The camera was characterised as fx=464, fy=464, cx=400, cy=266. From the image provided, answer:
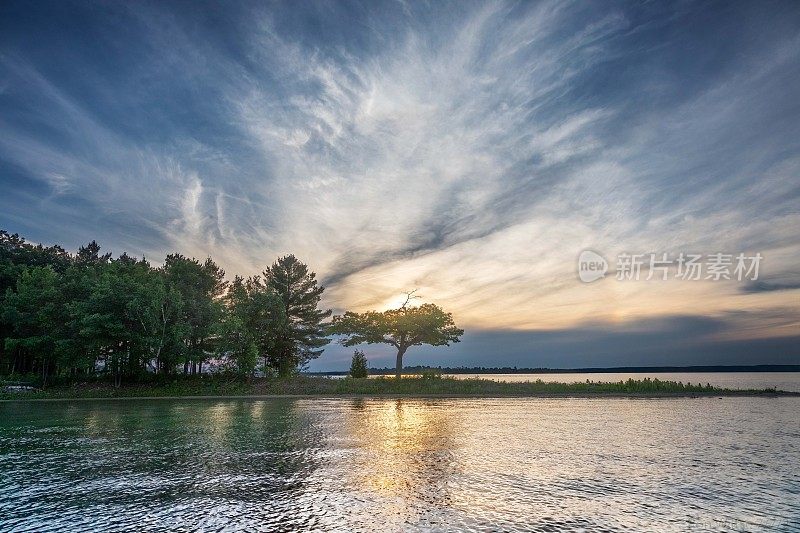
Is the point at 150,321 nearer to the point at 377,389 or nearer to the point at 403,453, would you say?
the point at 377,389

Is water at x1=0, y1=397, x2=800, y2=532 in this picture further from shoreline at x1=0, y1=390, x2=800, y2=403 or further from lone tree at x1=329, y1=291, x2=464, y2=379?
lone tree at x1=329, y1=291, x2=464, y2=379

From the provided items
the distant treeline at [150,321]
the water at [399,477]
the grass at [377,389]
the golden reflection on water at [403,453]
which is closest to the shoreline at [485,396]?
the grass at [377,389]

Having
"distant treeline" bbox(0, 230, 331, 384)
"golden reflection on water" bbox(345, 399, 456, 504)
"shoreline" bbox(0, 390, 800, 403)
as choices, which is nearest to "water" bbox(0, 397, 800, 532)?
"golden reflection on water" bbox(345, 399, 456, 504)

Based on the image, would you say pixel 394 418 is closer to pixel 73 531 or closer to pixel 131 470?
pixel 131 470

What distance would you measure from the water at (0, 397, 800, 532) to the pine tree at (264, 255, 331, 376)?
1470 inches

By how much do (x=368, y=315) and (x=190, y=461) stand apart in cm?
4655

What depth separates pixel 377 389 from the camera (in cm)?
4888

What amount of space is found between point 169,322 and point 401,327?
27.2 m

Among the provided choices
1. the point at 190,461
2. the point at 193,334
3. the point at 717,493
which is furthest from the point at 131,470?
the point at 193,334

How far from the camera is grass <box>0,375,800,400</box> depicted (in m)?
46.1

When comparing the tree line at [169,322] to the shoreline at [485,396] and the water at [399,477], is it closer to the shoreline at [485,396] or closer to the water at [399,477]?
the shoreline at [485,396]

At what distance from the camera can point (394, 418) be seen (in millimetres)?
26031

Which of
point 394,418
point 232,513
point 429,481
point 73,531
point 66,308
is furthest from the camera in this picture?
point 66,308

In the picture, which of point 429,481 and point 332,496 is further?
point 429,481
